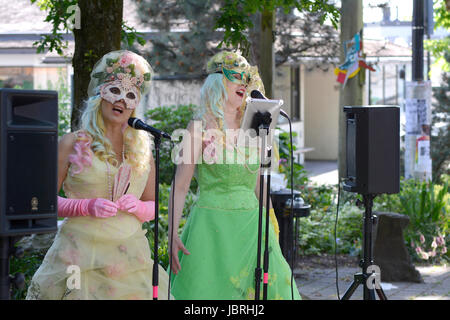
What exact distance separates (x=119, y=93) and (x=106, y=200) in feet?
2.05

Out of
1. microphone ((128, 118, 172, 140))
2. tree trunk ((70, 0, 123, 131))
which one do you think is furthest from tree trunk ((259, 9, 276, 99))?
microphone ((128, 118, 172, 140))

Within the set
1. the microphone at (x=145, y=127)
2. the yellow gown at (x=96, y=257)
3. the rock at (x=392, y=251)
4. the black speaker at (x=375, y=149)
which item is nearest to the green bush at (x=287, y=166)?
the rock at (x=392, y=251)

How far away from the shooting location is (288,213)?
7816 mm

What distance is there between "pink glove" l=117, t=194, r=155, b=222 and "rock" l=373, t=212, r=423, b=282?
173 inches

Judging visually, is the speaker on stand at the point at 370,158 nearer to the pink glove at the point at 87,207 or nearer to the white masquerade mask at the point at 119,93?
the white masquerade mask at the point at 119,93

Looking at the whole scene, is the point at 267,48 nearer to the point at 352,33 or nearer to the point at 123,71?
the point at 352,33

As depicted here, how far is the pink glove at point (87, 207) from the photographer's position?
4.15 meters

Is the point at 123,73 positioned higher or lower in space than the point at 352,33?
lower

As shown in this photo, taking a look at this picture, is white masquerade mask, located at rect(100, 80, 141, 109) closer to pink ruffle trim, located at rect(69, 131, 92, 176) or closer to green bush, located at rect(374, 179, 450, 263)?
pink ruffle trim, located at rect(69, 131, 92, 176)

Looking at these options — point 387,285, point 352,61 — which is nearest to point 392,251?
point 387,285

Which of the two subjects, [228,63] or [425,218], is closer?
[228,63]

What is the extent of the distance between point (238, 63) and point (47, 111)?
200cm

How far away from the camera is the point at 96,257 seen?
420cm

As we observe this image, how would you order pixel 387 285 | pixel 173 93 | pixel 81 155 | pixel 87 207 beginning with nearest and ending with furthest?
pixel 87 207
pixel 81 155
pixel 387 285
pixel 173 93
